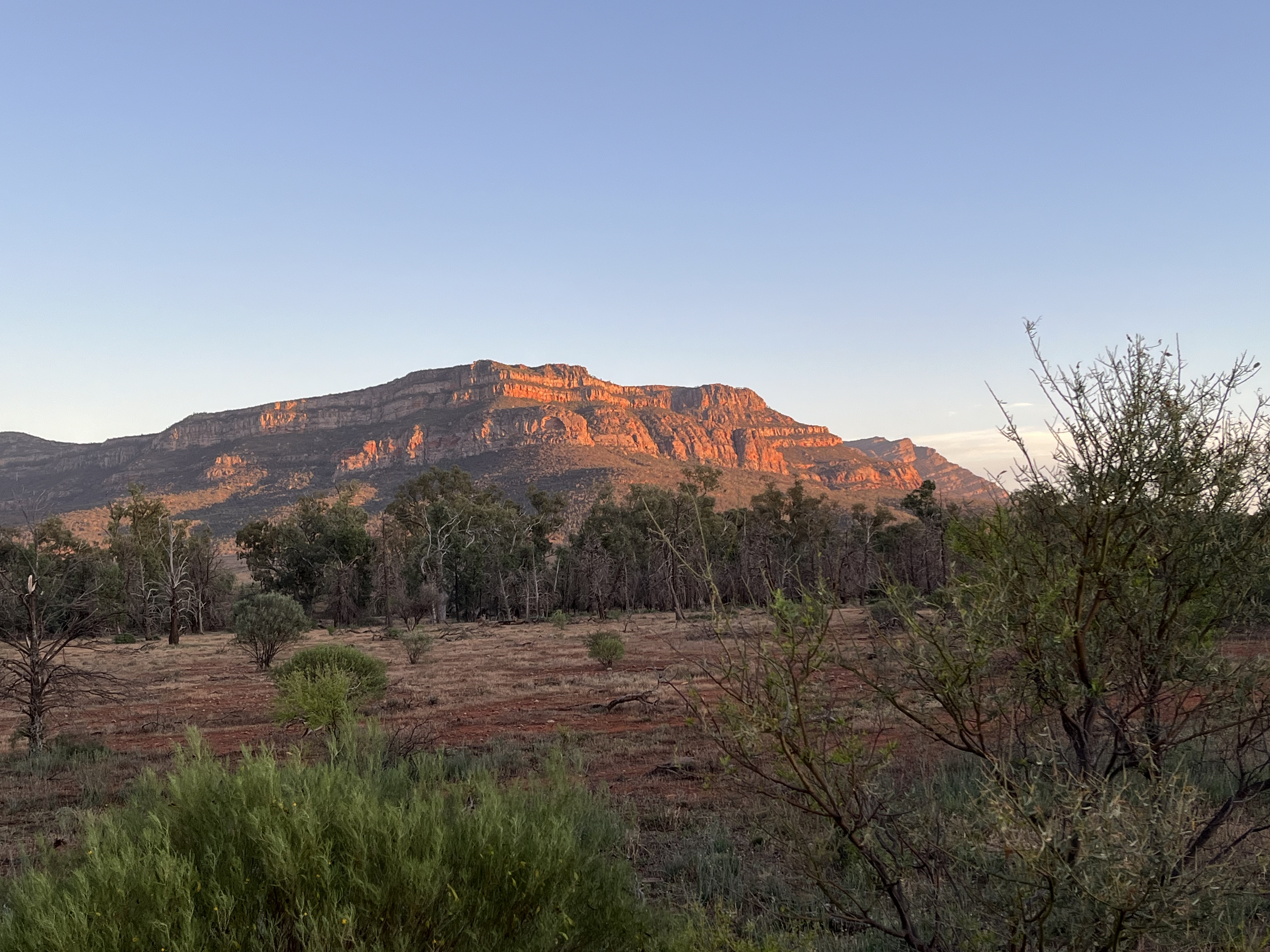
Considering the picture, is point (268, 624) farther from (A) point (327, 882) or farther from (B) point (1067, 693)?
(B) point (1067, 693)

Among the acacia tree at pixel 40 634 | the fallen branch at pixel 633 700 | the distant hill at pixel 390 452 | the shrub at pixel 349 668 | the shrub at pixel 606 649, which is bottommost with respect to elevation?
the shrub at pixel 606 649

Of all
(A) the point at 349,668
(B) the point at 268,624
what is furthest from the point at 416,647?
(A) the point at 349,668

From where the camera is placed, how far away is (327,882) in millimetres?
2973

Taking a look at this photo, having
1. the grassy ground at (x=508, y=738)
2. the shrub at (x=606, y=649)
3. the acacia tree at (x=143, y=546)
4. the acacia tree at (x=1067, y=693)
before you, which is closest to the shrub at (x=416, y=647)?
the grassy ground at (x=508, y=738)

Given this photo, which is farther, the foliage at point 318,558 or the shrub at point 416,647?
the foliage at point 318,558

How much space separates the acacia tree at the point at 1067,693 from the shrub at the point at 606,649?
60.8 feet

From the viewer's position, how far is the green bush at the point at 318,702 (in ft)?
38.4

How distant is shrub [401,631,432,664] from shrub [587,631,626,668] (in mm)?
6258

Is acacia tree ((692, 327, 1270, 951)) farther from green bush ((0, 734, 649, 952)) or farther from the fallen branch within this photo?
the fallen branch

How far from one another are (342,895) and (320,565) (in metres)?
55.0

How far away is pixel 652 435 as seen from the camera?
190250 mm

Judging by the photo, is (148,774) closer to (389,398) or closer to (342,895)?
(342,895)

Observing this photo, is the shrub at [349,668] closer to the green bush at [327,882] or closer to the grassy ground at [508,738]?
the grassy ground at [508,738]

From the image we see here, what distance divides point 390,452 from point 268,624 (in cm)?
13438
